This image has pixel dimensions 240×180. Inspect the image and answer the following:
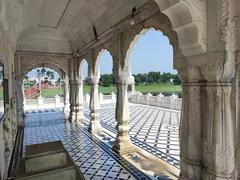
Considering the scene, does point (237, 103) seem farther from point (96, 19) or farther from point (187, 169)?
point (96, 19)

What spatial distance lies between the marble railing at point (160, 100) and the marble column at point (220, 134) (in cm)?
911

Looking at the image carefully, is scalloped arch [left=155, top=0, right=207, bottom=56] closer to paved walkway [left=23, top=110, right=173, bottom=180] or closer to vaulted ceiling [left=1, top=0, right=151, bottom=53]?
vaulted ceiling [left=1, top=0, right=151, bottom=53]

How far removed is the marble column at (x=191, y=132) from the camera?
7.32ft

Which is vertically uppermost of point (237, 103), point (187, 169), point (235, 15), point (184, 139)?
point (235, 15)

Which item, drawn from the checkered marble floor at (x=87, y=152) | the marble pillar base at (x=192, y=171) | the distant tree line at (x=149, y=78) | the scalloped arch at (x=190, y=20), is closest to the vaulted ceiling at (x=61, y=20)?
the scalloped arch at (x=190, y=20)

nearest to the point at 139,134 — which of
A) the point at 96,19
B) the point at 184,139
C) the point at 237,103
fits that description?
the point at 96,19

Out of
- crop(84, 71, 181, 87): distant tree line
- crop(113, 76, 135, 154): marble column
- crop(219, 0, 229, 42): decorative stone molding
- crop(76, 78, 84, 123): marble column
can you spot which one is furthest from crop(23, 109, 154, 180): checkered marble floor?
crop(84, 71, 181, 87): distant tree line

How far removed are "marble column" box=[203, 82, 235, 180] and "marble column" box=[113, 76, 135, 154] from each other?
2801 mm

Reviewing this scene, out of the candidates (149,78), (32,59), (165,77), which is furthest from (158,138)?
(149,78)

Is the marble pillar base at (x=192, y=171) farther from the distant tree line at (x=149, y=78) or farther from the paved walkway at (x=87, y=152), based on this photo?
the distant tree line at (x=149, y=78)

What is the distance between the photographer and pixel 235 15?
6.34 ft

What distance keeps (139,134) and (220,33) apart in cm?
495

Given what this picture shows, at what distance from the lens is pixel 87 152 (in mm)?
4863

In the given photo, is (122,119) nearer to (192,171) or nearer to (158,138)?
(158,138)
